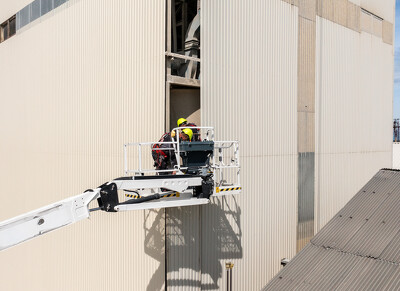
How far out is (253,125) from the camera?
11.7m

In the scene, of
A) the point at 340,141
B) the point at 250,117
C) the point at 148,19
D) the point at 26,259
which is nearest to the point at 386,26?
the point at 340,141

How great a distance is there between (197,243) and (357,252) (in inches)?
175

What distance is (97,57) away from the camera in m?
11.3

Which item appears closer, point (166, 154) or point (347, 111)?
point (166, 154)

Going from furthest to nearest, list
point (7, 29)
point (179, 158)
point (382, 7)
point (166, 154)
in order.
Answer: point (382, 7), point (7, 29), point (166, 154), point (179, 158)

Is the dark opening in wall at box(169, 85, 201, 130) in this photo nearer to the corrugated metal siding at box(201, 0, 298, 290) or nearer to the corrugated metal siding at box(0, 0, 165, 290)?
the corrugated metal siding at box(201, 0, 298, 290)

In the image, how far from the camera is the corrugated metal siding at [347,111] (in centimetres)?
1452

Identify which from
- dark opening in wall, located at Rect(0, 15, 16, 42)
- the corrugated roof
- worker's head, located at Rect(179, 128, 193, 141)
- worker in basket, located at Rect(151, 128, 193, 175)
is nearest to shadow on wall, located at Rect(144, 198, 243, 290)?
worker in basket, located at Rect(151, 128, 193, 175)

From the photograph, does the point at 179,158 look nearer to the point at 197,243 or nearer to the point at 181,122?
the point at 181,122

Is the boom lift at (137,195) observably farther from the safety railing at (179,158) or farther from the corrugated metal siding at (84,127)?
the corrugated metal siding at (84,127)

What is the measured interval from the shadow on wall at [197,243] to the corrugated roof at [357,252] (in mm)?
2851

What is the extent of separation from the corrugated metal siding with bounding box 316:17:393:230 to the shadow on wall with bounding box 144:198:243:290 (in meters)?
5.04

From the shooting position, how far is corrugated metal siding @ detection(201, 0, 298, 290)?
10.7 meters

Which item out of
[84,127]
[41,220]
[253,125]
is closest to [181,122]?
[253,125]
